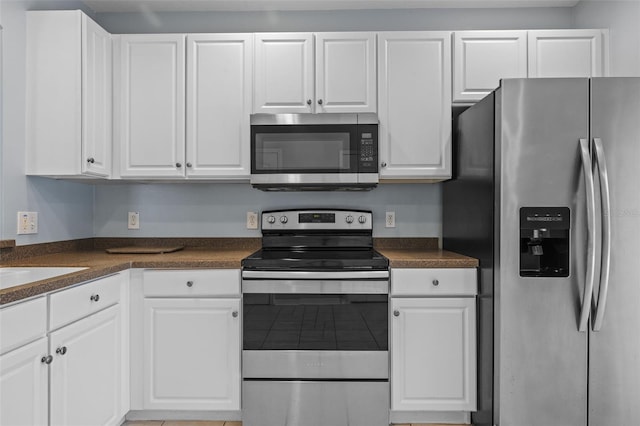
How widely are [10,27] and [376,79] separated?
189 centimetres

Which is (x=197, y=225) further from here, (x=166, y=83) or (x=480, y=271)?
(x=480, y=271)

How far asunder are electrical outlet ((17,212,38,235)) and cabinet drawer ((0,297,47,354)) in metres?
0.90

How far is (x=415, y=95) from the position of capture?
2.51 meters

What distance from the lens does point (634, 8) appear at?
92.7 inches

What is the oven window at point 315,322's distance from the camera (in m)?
2.19

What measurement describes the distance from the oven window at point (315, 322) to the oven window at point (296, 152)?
73cm

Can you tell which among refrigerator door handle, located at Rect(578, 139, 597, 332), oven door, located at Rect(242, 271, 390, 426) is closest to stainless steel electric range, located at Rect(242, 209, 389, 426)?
oven door, located at Rect(242, 271, 390, 426)

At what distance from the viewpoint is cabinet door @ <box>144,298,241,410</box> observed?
7.26 feet

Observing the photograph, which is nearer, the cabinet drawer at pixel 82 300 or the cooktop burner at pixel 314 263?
the cabinet drawer at pixel 82 300

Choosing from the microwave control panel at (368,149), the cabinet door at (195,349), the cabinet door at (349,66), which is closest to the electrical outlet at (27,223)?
the cabinet door at (195,349)

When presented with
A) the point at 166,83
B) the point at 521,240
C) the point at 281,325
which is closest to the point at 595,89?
the point at 521,240

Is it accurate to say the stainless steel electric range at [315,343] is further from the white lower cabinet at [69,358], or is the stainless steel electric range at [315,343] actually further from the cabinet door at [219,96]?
the cabinet door at [219,96]

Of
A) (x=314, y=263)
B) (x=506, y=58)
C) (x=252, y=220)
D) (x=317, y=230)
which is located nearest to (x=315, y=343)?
(x=314, y=263)

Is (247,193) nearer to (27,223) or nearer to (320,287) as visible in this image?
(320,287)
